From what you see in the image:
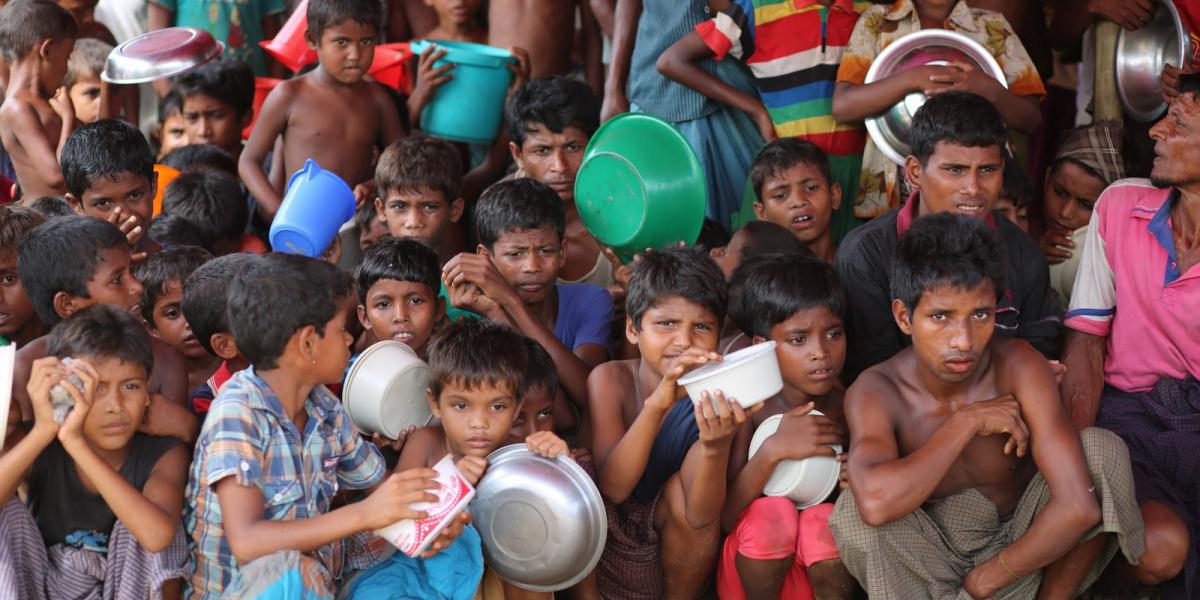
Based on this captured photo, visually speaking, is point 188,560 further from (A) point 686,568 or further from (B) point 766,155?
(B) point 766,155

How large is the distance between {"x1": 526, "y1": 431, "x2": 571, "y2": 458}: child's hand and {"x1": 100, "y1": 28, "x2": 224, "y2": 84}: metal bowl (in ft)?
8.20

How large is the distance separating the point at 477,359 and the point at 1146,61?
298 cm

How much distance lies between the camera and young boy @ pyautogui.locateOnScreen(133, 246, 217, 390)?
12.2ft

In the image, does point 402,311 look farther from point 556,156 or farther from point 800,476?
point 800,476

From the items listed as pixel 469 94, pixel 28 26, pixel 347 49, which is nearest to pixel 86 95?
pixel 28 26

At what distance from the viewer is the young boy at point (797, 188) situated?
14.0ft

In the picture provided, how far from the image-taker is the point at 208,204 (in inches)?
182

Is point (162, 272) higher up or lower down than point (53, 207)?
higher up

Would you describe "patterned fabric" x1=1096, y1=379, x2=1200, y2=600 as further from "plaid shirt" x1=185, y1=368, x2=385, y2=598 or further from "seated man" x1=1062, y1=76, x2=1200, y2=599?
"plaid shirt" x1=185, y1=368, x2=385, y2=598

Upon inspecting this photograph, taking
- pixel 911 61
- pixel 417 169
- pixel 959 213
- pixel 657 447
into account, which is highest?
pixel 911 61

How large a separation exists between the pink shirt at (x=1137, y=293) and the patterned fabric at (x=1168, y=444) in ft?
0.19

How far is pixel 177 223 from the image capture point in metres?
4.45

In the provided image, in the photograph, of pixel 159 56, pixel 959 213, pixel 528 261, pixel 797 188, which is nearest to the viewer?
pixel 959 213

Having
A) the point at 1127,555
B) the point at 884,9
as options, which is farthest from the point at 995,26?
the point at 1127,555
